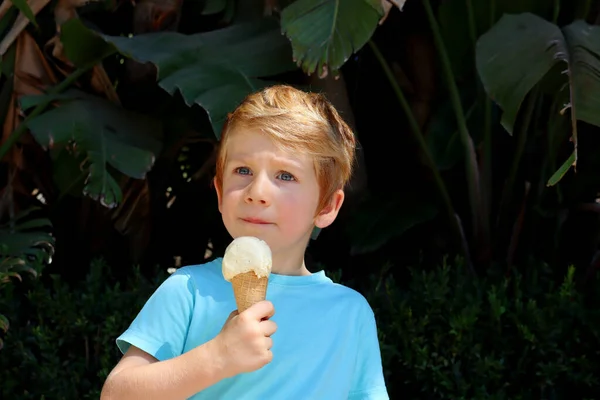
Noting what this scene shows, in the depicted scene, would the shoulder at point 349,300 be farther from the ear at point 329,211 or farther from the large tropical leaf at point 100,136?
the large tropical leaf at point 100,136

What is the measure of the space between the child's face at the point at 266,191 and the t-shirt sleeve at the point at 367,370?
0.75ft

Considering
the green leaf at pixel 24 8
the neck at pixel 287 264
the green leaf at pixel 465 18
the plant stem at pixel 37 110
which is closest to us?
the neck at pixel 287 264

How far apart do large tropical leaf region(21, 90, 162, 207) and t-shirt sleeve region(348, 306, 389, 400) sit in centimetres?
170

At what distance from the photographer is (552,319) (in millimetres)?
3230

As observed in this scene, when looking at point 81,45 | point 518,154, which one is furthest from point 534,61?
point 81,45

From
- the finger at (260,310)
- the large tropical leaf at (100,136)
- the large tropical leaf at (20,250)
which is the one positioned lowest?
the large tropical leaf at (20,250)

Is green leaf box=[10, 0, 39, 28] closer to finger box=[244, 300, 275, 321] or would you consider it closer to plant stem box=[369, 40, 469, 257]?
plant stem box=[369, 40, 469, 257]

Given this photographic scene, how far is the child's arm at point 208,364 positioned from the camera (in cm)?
143

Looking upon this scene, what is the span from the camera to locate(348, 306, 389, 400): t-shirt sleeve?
1.74m

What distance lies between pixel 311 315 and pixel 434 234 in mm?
2533

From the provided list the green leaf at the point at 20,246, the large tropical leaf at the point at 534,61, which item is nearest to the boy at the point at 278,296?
the large tropical leaf at the point at 534,61

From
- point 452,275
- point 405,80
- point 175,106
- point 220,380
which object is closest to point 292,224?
point 220,380

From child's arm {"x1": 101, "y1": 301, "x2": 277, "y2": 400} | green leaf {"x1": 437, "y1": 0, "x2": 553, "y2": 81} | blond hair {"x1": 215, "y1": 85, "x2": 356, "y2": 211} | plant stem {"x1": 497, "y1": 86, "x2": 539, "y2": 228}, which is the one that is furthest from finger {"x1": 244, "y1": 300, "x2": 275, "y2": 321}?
green leaf {"x1": 437, "y1": 0, "x2": 553, "y2": 81}

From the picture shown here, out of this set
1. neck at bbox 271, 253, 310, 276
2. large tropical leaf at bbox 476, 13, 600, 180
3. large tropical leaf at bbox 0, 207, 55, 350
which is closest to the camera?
neck at bbox 271, 253, 310, 276
